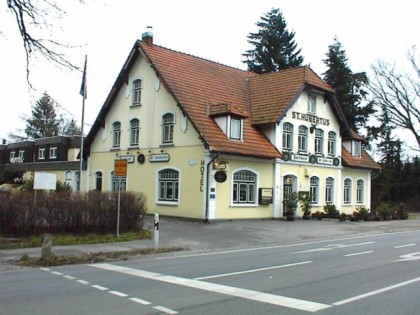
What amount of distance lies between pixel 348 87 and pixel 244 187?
28090mm

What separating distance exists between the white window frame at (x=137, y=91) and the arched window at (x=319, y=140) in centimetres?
1240

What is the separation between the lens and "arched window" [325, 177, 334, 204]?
3562 centimetres

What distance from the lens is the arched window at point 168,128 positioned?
29.2m

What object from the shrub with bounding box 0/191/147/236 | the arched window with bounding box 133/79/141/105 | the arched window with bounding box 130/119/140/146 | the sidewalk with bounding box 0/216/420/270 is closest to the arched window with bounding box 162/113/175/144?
the arched window with bounding box 130/119/140/146

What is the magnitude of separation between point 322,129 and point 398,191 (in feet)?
92.1

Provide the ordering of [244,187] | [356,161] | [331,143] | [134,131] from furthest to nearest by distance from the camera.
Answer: [356,161]
[331,143]
[134,131]
[244,187]

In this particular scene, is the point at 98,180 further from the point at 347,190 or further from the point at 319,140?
the point at 347,190

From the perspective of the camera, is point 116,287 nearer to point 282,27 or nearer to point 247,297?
A: point 247,297

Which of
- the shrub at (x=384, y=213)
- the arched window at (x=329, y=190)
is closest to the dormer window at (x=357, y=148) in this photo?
the arched window at (x=329, y=190)

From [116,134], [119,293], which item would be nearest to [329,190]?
[116,134]

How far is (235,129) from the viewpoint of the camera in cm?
2817

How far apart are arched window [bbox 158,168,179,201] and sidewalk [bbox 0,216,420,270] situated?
224 centimetres

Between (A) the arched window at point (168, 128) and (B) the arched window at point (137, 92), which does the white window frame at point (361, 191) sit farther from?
(B) the arched window at point (137, 92)

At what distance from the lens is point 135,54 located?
3150 cm
